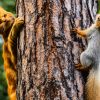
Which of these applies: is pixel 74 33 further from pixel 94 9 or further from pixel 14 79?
pixel 14 79

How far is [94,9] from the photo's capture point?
15.6ft

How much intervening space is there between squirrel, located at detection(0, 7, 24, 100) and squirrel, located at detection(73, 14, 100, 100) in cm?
56

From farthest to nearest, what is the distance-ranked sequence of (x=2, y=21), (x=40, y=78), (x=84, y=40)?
(x=2, y=21)
(x=84, y=40)
(x=40, y=78)

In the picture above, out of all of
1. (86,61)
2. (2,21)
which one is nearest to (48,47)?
(86,61)

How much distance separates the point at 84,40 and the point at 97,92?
0.47m

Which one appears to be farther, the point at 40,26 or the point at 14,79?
the point at 14,79

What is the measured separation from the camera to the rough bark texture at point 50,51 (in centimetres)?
437

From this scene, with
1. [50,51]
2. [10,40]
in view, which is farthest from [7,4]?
[50,51]

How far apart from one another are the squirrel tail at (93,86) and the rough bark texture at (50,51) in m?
0.09

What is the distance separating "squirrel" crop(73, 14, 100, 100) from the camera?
4.50 metres

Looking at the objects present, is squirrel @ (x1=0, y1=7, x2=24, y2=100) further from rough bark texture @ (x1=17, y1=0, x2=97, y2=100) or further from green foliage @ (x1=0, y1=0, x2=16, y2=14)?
green foliage @ (x1=0, y1=0, x2=16, y2=14)

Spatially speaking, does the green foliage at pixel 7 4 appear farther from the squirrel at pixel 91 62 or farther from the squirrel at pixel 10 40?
the squirrel at pixel 91 62

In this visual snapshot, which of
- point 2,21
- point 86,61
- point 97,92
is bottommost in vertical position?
point 97,92

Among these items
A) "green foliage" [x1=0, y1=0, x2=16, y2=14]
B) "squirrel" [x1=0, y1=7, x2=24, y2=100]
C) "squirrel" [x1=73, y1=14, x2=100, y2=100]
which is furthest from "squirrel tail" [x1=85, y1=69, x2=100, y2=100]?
"green foliage" [x1=0, y1=0, x2=16, y2=14]
